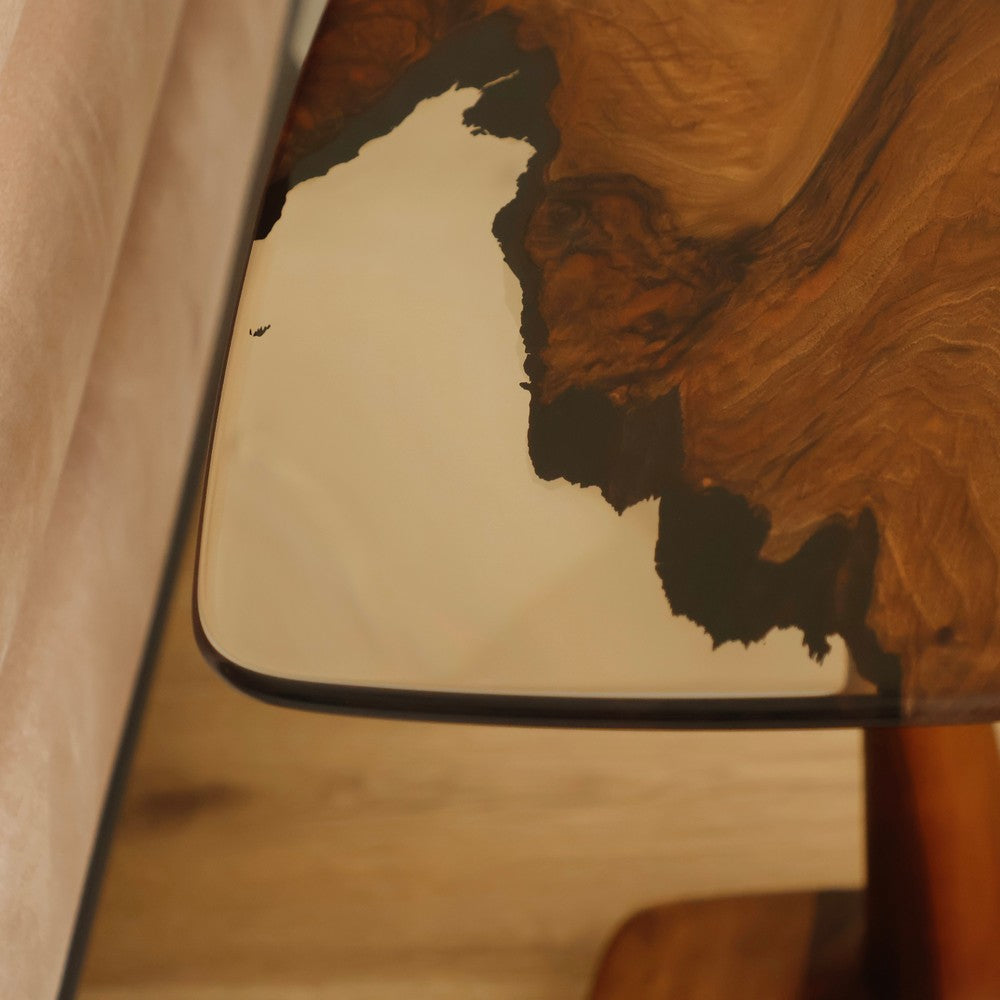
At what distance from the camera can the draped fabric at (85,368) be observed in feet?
1.48

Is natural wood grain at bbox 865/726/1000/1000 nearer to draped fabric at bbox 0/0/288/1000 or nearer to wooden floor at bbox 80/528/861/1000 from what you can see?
wooden floor at bbox 80/528/861/1000

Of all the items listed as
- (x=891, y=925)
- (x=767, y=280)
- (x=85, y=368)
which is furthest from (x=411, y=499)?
(x=891, y=925)

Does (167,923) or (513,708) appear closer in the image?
(513,708)

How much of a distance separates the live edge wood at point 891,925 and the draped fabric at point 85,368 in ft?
1.08

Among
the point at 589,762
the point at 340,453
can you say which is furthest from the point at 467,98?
the point at 589,762

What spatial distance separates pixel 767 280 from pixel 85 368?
34 cm

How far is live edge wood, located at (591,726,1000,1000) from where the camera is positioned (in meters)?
0.51

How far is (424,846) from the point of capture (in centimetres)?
70

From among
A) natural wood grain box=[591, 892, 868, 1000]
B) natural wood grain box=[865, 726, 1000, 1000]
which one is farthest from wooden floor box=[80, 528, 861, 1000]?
natural wood grain box=[865, 726, 1000, 1000]

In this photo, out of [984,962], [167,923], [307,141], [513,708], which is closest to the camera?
[513,708]

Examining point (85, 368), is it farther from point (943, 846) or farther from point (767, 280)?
point (943, 846)

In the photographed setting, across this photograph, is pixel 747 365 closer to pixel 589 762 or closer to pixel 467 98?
pixel 467 98

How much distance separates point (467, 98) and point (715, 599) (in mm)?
225

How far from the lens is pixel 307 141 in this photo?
386mm
